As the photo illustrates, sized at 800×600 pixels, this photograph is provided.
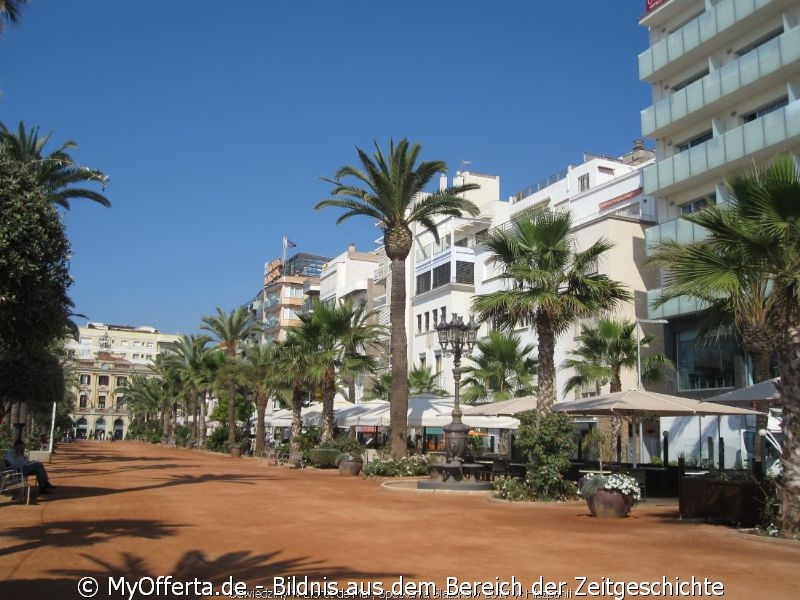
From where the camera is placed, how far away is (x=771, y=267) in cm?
1184

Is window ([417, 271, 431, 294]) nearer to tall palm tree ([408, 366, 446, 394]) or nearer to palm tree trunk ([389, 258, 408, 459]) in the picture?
tall palm tree ([408, 366, 446, 394])

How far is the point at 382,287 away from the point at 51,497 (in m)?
51.3

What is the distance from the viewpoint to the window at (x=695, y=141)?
33500 mm

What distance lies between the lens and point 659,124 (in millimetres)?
35125

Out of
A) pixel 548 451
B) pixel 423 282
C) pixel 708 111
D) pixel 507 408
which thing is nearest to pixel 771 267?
pixel 548 451

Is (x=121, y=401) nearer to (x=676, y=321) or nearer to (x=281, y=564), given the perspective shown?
(x=676, y=321)

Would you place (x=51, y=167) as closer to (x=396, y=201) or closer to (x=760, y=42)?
(x=396, y=201)

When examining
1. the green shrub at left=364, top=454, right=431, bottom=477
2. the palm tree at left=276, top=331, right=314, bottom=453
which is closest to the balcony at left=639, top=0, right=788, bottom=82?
the palm tree at left=276, top=331, right=314, bottom=453

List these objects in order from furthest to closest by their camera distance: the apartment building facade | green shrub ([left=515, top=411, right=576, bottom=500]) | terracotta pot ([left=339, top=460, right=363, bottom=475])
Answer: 1. the apartment building facade
2. terracotta pot ([left=339, top=460, right=363, bottom=475])
3. green shrub ([left=515, top=411, right=576, bottom=500])

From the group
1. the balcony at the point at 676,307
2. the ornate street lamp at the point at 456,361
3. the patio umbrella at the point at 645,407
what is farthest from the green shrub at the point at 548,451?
the balcony at the point at 676,307

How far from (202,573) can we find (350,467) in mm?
20546

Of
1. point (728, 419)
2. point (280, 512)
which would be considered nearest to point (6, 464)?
point (280, 512)

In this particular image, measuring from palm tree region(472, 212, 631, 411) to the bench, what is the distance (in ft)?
37.7

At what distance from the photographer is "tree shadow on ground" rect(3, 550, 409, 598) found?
748 cm
